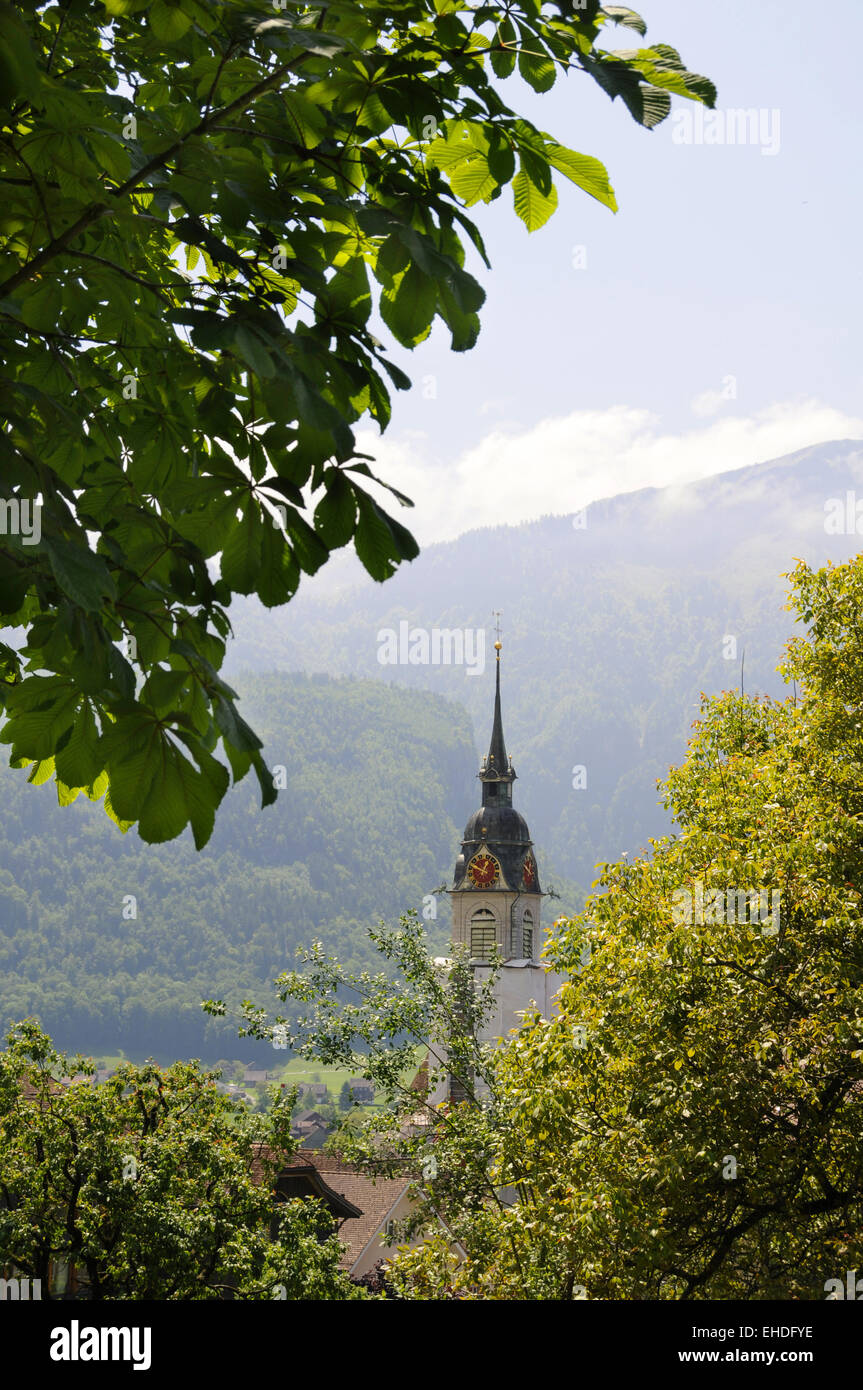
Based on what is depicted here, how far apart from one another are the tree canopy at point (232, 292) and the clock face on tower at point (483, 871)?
6201 centimetres

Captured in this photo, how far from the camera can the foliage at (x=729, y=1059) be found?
43.3ft

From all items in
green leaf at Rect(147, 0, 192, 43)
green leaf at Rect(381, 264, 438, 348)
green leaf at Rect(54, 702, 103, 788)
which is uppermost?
green leaf at Rect(147, 0, 192, 43)

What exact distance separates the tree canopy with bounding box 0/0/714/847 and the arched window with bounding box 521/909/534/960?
207ft

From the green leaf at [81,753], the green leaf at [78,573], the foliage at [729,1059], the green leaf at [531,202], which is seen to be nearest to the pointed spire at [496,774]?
the foliage at [729,1059]

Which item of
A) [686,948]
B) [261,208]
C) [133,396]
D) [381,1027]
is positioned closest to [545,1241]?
[686,948]

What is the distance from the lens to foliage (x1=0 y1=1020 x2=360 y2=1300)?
21.1m

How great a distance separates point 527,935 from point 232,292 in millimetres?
64580

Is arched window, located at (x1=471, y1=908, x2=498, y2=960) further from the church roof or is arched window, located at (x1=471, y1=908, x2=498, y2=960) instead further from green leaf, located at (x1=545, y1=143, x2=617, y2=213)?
green leaf, located at (x1=545, y1=143, x2=617, y2=213)

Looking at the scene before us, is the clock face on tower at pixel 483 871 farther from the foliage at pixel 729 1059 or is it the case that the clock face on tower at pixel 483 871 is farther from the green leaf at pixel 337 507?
the green leaf at pixel 337 507

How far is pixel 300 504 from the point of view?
3.14 metres

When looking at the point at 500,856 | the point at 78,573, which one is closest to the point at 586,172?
the point at 78,573

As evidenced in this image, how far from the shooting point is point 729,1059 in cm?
1342

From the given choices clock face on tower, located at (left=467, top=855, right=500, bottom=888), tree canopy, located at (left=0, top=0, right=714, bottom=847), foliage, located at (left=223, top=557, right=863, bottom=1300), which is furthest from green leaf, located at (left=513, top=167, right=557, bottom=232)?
Result: clock face on tower, located at (left=467, top=855, right=500, bottom=888)
